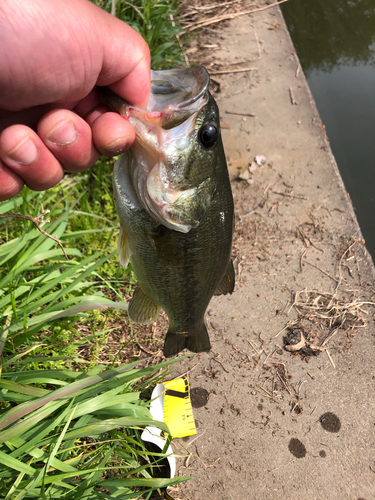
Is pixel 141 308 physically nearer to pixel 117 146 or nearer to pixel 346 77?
pixel 117 146

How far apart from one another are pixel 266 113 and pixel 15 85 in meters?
3.13

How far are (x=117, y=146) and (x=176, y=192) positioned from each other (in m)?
0.23

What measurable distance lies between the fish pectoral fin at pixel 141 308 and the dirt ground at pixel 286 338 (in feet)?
3.04

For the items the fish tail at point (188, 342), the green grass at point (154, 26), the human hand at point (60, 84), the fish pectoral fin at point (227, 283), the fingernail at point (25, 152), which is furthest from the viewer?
the green grass at point (154, 26)

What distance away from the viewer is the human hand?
1.10 m

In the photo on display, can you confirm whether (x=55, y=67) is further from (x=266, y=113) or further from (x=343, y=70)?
(x=343, y=70)

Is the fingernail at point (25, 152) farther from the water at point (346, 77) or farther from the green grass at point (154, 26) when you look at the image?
the water at point (346, 77)

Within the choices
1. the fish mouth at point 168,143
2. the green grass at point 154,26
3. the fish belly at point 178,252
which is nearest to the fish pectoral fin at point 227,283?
the fish belly at point 178,252

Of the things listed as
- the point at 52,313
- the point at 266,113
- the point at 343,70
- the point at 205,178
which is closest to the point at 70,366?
the point at 52,313

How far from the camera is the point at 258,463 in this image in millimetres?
2076

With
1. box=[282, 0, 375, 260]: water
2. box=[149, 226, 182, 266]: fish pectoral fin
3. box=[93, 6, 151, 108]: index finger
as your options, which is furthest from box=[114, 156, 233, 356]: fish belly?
box=[282, 0, 375, 260]: water

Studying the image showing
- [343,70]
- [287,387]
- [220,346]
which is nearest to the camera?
[287,387]

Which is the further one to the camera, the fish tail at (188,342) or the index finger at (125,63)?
the fish tail at (188,342)

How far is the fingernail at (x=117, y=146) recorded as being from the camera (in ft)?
3.72
